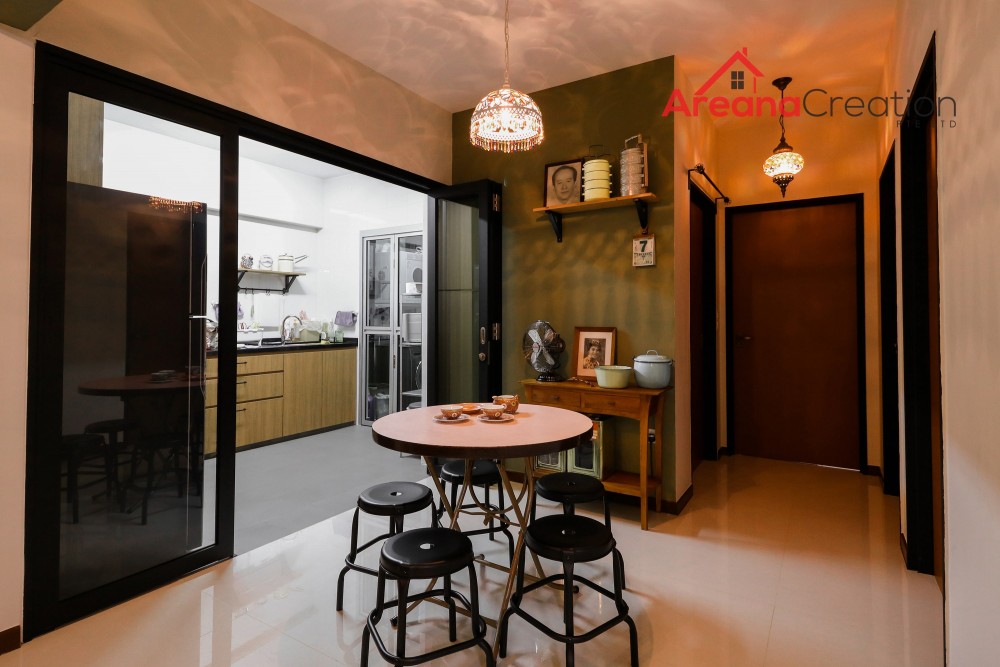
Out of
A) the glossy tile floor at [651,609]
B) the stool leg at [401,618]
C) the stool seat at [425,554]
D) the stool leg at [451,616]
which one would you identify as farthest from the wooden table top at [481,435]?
the glossy tile floor at [651,609]

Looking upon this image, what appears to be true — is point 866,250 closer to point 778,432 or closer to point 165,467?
point 778,432

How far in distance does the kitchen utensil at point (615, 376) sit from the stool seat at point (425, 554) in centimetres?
168

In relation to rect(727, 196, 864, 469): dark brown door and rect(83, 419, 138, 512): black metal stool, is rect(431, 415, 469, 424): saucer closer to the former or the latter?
rect(83, 419, 138, 512): black metal stool

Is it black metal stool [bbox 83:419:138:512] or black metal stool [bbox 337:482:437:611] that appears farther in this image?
black metal stool [bbox 83:419:138:512]

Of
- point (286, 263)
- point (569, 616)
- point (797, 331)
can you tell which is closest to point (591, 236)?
point (797, 331)

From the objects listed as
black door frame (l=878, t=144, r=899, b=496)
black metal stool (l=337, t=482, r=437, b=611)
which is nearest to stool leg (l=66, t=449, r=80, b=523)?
black metal stool (l=337, t=482, r=437, b=611)

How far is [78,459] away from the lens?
214 centimetres

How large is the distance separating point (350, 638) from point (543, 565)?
1010 millimetres

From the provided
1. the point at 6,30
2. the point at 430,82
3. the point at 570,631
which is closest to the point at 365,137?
the point at 430,82

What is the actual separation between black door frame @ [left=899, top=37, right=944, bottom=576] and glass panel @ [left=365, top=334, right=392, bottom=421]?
184 inches

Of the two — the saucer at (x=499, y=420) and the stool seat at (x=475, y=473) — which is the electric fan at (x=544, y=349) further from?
the saucer at (x=499, y=420)

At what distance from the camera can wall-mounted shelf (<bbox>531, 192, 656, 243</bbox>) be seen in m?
3.32

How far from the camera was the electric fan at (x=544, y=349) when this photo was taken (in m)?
3.66

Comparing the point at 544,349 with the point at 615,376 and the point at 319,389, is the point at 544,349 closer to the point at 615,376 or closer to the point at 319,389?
the point at 615,376
